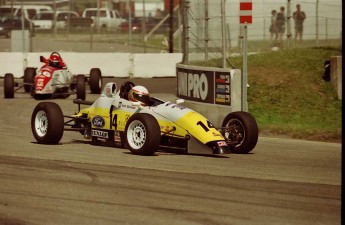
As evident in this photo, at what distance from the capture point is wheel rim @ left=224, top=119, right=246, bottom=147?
49.0 feet

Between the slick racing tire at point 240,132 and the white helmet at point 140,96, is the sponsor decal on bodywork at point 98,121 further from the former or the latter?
the slick racing tire at point 240,132

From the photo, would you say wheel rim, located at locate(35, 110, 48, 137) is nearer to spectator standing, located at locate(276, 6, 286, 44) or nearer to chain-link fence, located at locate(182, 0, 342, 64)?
chain-link fence, located at locate(182, 0, 342, 64)

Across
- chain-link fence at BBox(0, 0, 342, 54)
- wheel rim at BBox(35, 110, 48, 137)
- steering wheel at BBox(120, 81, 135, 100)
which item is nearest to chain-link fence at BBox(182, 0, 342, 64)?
chain-link fence at BBox(0, 0, 342, 54)

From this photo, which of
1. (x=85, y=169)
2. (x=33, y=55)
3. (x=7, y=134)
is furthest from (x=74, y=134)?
(x=33, y=55)

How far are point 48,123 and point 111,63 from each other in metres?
17.9

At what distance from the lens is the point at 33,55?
34.1 metres

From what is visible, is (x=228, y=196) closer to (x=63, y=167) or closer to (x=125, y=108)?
(x=63, y=167)

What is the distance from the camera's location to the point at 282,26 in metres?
30.8

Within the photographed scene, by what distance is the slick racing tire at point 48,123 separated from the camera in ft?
51.1

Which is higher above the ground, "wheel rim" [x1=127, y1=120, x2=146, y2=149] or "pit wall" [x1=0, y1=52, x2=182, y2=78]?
"pit wall" [x1=0, y1=52, x2=182, y2=78]

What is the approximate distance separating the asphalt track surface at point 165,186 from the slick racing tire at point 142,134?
0.15 meters

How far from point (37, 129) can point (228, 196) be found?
597cm

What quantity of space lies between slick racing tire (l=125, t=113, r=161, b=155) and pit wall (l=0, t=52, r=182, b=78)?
61.0ft

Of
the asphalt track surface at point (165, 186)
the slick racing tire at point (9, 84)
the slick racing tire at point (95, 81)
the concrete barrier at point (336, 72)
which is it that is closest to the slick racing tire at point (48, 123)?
the asphalt track surface at point (165, 186)
